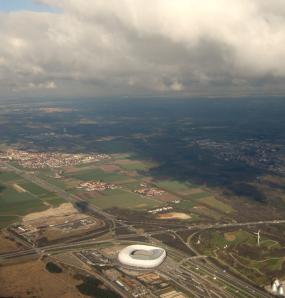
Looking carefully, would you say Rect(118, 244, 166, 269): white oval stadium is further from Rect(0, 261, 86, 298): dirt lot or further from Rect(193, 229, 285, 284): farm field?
Rect(193, 229, 285, 284): farm field

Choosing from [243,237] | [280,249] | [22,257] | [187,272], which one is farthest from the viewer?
[243,237]

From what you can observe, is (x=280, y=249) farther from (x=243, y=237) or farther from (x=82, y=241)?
(x=82, y=241)

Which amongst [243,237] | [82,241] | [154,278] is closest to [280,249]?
[243,237]

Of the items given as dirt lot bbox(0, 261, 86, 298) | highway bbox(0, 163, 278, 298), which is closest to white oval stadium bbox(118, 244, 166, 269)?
highway bbox(0, 163, 278, 298)

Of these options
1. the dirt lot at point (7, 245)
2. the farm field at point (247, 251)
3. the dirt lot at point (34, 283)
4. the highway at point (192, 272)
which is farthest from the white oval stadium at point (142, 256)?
the dirt lot at point (7, 245)

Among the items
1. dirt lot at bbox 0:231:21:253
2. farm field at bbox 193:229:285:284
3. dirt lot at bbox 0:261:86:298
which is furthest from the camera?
dirt lot at bbox 0:231:21:253

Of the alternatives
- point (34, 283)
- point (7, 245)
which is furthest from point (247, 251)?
point (7, 245)
